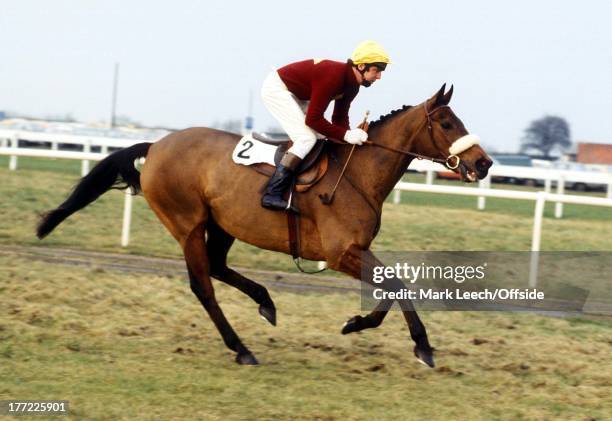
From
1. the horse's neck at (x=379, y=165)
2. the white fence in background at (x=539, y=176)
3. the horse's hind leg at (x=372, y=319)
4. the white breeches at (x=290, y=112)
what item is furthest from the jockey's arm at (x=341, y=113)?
the white fence in background at (x=539, y=176)

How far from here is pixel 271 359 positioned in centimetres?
687

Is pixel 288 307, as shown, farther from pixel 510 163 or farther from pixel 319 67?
pixel 510 163

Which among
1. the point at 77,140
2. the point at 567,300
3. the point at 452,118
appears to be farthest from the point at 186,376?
the point at 77,140

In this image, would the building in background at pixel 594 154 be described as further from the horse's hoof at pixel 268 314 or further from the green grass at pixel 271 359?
the horse's hoof at pixel 268 314

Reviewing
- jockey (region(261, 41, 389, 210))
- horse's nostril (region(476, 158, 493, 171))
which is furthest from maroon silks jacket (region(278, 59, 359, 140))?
horse's nostril (region(476, 158, 493, 171))

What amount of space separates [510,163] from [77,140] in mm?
23776

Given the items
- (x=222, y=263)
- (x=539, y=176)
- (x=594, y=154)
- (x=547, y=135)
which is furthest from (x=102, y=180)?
(x=547, y=135)

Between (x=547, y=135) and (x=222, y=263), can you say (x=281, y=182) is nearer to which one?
(x=222, y=263)

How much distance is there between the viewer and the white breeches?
22.4ft

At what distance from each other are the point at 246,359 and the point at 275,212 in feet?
3.59

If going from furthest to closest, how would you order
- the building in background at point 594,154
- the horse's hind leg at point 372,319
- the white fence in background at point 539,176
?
1. the building in background at point 594,154
2. the white fence in background at point 539,176
3. the horse's hind leg at point 372,319

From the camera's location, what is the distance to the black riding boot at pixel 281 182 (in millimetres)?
6789

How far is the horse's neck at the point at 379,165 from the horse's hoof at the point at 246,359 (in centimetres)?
143

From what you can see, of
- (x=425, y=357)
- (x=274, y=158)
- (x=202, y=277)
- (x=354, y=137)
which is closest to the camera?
(x=425, y=357)
